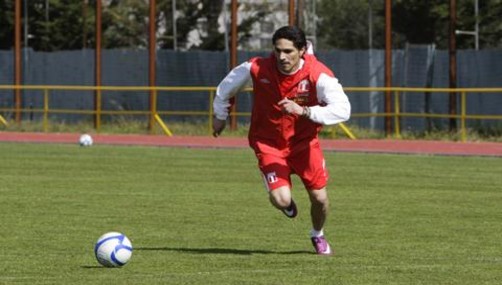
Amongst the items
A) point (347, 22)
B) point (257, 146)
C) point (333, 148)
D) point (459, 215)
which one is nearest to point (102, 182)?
point (459, 215)

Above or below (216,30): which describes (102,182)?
below

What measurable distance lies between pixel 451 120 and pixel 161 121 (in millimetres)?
8533

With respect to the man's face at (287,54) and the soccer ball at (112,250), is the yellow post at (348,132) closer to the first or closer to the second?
the man's face at (287,54)

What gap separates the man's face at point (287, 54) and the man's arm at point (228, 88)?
39cm

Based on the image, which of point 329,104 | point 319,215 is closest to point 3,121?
point 319,215

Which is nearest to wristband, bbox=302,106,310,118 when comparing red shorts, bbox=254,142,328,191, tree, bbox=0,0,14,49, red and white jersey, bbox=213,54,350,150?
red and white jersey, bbox=213,54,350,150

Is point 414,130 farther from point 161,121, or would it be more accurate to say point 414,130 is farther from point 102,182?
point 102,182

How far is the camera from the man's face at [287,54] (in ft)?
40.0

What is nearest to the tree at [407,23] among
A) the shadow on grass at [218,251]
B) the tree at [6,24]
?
the tree at [6,24]

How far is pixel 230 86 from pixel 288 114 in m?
0.65

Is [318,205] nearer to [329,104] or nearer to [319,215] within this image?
[319,215]

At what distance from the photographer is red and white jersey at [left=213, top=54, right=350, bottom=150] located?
40.4 feet

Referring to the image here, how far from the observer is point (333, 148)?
3350 cm

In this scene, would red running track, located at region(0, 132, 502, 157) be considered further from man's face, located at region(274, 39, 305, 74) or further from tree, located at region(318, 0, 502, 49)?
man's face, located at region(274, 39, 305, 74)
